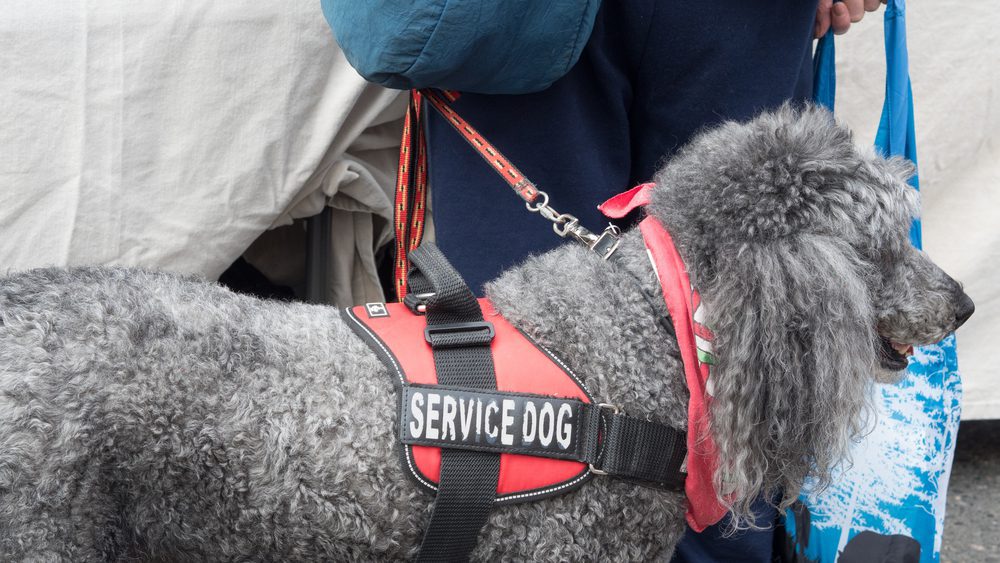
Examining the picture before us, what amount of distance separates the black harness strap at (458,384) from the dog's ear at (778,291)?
Result: 448 millimetres

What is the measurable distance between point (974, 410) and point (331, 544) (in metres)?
2.97

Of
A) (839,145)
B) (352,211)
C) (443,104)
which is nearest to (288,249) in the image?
(352,211)

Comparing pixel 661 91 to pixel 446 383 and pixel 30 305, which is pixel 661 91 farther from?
pixel 30 305

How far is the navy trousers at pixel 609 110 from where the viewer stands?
210 centimetres

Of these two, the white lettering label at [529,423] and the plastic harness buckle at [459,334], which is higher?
the plastic harness buckle at [459,334]

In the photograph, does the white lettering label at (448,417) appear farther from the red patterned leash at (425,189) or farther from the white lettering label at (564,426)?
the red patterned leash at (425,189)

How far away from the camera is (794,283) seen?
1675 mm

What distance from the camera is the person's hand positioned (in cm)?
237

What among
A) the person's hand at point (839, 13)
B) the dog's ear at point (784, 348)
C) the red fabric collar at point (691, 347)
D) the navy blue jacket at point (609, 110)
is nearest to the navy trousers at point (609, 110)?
the navy blue jacket at point (609, 110)

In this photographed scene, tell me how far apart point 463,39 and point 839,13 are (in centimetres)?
117

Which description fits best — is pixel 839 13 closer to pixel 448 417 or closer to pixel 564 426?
pixel 564 426

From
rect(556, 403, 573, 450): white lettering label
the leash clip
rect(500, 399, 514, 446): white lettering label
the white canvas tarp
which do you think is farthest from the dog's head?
the white canvas tarp

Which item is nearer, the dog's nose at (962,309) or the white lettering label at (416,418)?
the white lettering label at (416,418)

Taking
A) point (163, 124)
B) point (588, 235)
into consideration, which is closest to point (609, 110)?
point (588, 235)
